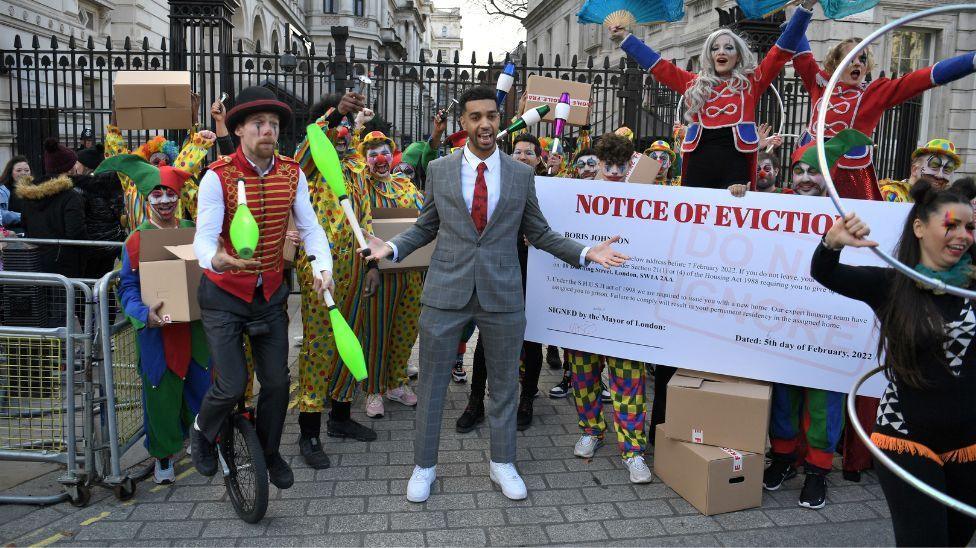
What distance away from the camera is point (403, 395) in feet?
19.0

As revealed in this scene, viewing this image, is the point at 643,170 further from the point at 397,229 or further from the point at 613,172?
the point at 397,229

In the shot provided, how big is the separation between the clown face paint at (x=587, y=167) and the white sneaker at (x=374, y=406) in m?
2.48

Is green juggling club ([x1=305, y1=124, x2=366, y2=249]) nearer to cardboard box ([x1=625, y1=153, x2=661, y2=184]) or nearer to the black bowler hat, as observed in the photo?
the black bowler hat

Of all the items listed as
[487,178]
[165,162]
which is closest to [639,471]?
[487,178]

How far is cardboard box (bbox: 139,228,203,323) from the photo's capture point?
3979 mm

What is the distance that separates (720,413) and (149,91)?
5.05 metres

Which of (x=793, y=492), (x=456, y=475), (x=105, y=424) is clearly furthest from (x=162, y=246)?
(x=793, y=492)

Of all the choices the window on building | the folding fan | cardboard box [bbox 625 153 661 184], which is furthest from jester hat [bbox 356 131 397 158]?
the window on building

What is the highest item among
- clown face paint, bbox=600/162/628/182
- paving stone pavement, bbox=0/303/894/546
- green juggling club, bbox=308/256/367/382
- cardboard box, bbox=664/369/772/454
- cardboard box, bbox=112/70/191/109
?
cardboard box, bbox=112/70/191/109

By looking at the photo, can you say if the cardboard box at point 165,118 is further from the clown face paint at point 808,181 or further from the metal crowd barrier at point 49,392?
the clown face paint at point 808,181

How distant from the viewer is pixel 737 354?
14.0 feet

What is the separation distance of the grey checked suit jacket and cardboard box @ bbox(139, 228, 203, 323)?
118cm

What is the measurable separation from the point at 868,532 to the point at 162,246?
14.0ft

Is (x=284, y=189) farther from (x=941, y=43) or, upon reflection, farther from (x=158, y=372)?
(x=941, y=43)
